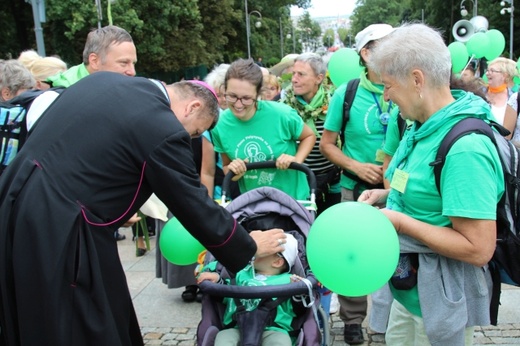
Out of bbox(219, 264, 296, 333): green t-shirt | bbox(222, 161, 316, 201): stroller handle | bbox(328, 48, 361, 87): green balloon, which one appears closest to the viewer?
bbox(219, 264, 296, 333): green t-shirt

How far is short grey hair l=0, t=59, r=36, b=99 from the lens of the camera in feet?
13.7

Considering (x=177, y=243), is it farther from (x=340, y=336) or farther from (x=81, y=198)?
(x=340, y=336)

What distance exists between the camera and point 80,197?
6.64ft

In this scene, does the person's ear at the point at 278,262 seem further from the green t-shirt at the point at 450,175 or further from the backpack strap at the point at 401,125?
the backpack strap at the point at 401,125

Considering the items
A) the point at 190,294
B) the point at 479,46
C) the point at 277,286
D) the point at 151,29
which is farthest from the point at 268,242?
the point at 151,29

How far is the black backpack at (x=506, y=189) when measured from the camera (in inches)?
77.8

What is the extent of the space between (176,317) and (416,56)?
3.25 metres

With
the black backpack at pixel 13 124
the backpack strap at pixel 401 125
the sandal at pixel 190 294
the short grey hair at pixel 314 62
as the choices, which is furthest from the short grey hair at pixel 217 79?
the backpack strap at pixel 401 125

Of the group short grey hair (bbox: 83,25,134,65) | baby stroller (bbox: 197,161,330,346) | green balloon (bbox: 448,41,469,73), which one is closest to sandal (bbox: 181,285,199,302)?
baby stroller (bbox: 197,161,330,346)

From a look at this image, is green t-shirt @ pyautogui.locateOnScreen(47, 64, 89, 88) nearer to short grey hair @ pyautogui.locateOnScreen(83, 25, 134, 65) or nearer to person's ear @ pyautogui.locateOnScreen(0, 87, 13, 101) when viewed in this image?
short grey hair @ pyautogui.locateOnScreen(83, 25, 134, 65)

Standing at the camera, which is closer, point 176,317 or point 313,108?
point 176,317

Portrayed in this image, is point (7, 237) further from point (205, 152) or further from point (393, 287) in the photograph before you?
point (205, 152)

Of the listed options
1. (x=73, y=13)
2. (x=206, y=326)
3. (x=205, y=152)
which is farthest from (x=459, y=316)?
(x=73, y=13)

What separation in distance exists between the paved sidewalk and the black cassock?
2075 mm
